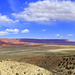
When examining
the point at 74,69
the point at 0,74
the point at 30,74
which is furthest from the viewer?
the point at 74,69

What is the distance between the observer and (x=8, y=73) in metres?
25.2

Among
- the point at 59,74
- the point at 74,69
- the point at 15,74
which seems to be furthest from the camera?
the point at 74,69

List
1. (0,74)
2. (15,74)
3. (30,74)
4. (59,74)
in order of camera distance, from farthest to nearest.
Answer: (59,74) → (30,74) → (15,74) → (0,74)

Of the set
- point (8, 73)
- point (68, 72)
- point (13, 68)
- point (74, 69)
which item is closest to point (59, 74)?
point (68, 72)

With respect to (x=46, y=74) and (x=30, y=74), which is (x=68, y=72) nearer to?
(x=46, y=74)

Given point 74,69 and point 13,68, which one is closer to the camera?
point 13,68

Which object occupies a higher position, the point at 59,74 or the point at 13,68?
the point at 13,68

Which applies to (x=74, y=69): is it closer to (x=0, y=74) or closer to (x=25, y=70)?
(x=25, y=70)

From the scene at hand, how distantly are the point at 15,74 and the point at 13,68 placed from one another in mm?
2561

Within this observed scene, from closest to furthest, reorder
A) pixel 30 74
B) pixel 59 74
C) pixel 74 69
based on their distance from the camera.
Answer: pixel 30 74, pixel 59 74, pixel 74 69

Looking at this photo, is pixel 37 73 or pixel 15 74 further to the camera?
pixel 37 73

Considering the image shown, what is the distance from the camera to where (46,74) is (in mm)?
30828

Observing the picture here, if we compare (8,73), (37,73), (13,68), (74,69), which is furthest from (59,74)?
(8,73)

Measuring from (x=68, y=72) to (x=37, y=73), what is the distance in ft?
32.6
